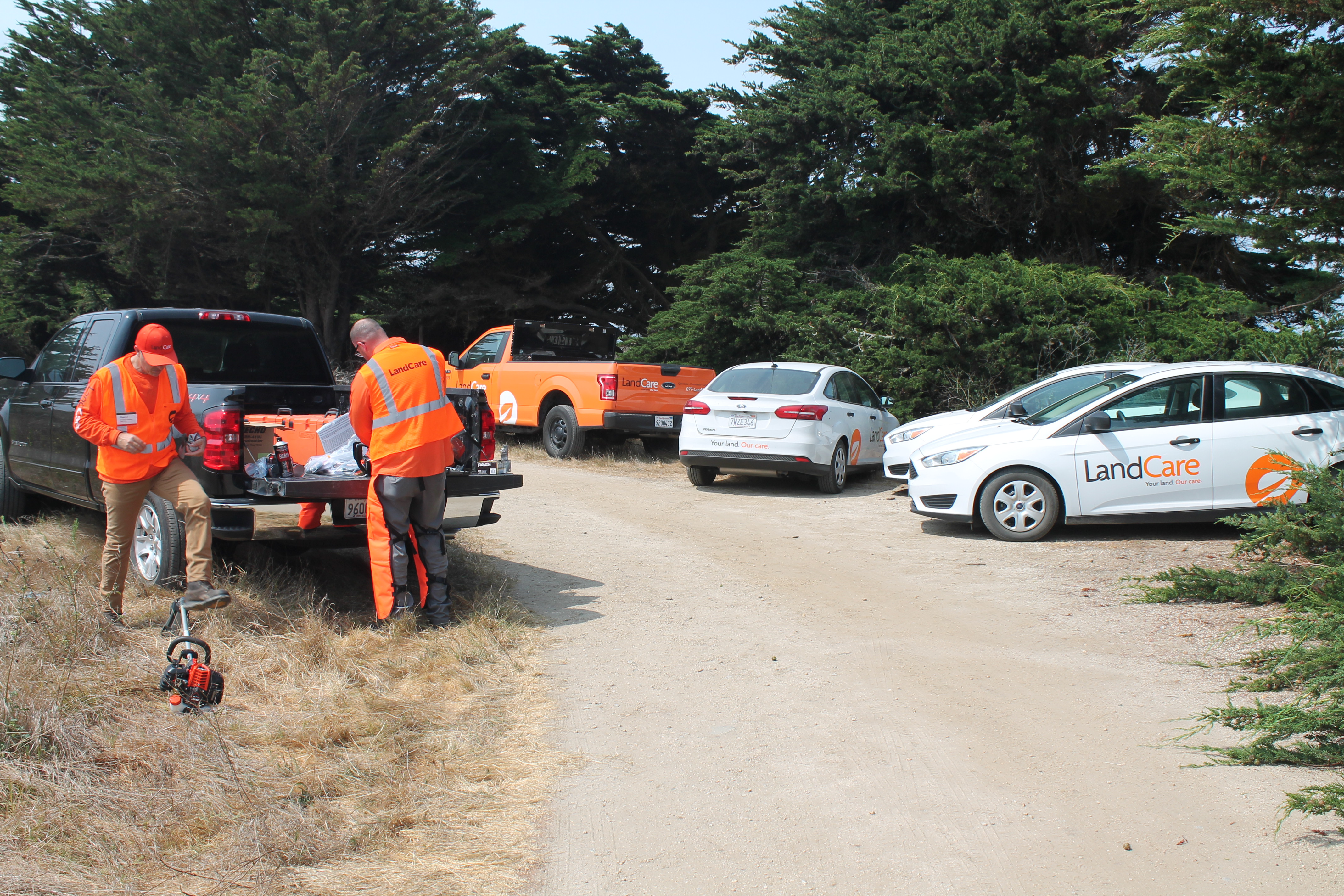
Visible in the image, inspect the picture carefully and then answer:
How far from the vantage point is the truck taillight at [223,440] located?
595 centimetres

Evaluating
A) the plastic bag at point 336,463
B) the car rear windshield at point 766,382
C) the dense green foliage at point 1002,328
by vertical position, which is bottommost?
the plastic bag at point 336,463

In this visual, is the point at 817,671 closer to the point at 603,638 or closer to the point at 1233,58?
the point at 603,638

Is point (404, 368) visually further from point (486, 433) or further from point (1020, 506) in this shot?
point (1020, 506)

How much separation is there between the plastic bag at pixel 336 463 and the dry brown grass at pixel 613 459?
7079 mm

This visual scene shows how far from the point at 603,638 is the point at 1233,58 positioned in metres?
6.52

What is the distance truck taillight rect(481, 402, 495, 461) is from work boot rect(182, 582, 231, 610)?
2119mm

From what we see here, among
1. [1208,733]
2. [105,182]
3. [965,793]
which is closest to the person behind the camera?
[965,793]

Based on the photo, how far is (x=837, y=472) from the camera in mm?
12391

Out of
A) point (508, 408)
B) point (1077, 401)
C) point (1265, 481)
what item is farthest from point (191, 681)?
point (508, 408)

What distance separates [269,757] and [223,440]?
2557 mm

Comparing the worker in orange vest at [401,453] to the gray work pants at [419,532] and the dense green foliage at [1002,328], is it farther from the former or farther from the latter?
the dense green foliage at [1002,328]

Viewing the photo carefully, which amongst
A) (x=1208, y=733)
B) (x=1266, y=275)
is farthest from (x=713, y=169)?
(x=1208, y=733)

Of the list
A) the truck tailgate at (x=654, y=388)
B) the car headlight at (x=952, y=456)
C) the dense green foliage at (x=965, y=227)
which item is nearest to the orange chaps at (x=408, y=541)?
the car headlight at (x=952, y=456)

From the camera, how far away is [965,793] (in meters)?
3.93
